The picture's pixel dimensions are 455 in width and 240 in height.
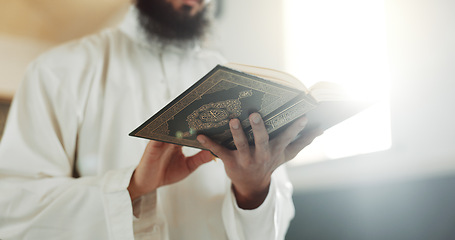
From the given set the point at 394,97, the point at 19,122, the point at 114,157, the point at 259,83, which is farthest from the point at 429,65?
the point at 19,122

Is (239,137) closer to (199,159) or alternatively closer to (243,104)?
(243,104)

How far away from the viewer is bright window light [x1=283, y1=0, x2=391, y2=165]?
1484mm

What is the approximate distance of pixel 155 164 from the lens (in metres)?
0.90

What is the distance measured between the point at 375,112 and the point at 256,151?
35.0 inches

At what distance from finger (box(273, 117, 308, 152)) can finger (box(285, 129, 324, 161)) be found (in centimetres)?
8

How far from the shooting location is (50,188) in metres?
0.98

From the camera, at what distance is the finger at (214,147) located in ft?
2.60

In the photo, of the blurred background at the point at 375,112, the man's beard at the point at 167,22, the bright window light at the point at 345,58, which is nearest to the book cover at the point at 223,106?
the blurred background at the point at 375,112

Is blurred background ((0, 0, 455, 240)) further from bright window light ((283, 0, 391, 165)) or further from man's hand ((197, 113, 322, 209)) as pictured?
man's hand ((197, 113, 322, 209))

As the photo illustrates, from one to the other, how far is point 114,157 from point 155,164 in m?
0.35

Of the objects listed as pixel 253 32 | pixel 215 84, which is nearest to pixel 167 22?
pixel 253 32

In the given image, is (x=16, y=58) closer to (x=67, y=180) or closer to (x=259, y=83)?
(x=67, y=180)

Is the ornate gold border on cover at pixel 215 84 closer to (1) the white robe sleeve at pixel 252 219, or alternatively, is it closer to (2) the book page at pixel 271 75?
(2) the book page at pixel 271 75

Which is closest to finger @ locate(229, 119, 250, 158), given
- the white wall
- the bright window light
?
the bright window light
